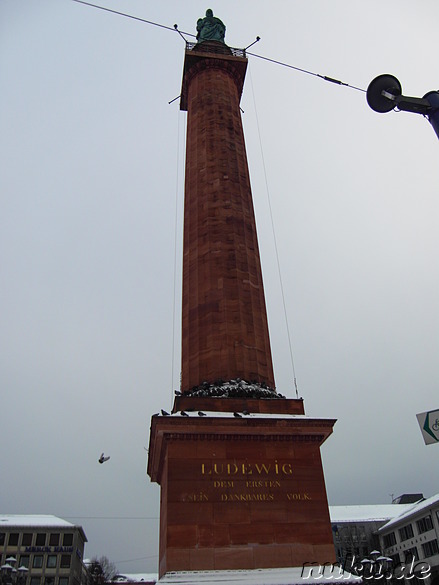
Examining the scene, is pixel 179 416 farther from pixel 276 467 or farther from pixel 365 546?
pixel 365 546

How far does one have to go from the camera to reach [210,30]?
110 ft

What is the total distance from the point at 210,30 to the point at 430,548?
63.2 metres

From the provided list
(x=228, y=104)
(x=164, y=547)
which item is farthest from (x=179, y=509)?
(x=228, y=104)

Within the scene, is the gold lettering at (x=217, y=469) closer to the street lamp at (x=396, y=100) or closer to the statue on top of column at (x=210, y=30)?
the street lamp at (x=396, y=100)

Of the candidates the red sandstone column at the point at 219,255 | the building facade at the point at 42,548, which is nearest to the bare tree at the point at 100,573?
the building facade at the point at 42,548

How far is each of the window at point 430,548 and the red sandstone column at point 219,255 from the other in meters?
55.6

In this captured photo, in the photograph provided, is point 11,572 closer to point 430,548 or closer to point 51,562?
point 51,562

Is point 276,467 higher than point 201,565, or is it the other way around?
point 276,467

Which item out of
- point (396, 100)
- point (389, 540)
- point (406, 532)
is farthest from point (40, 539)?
point (396, 100)

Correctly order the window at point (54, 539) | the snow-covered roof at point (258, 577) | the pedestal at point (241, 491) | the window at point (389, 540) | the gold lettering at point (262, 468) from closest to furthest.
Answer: the snow-covered roof at point (258, 577)
the pedestal at point (241, 491)
the gold lettering at point (262, 468)
the window at point (389, 540)
the window at point (54, 539)

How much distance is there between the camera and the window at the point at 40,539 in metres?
76.8

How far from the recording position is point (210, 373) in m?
19.4

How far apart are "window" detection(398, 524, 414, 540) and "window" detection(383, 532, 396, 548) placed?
9.24ft

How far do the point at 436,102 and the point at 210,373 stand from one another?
13.0 meters
